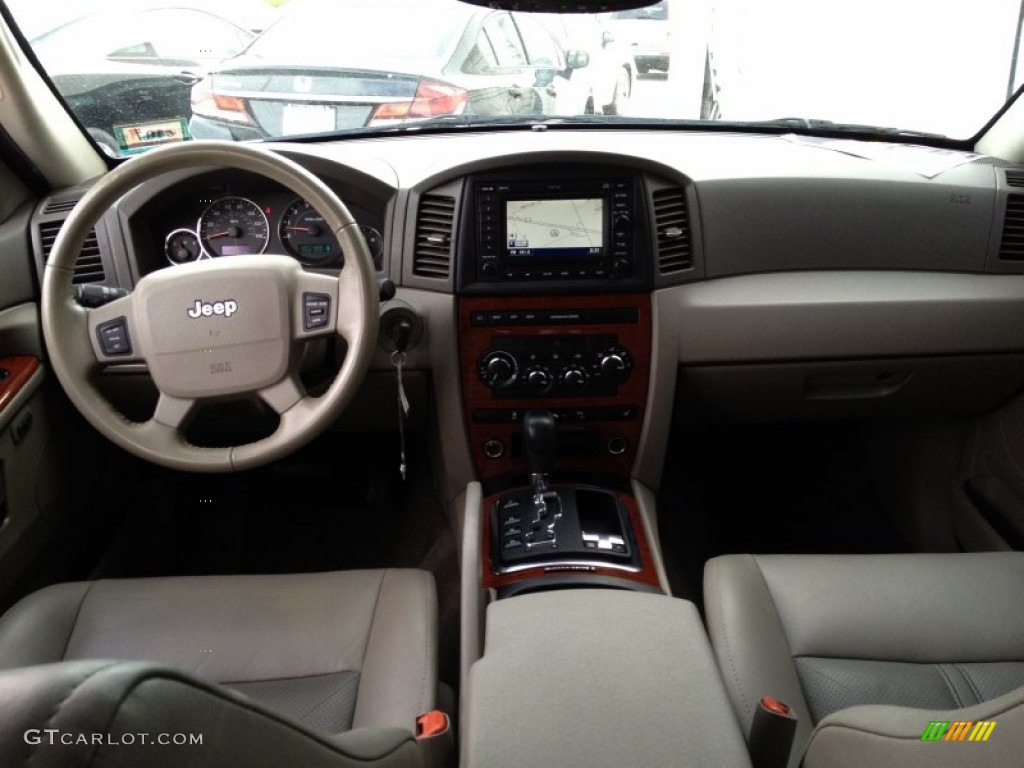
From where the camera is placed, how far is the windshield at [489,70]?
2059mm

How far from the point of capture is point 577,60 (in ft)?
7.38

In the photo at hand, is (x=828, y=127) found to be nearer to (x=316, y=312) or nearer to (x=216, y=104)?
(x=316, y=312)

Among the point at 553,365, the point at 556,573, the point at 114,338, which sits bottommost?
the point at 556,573

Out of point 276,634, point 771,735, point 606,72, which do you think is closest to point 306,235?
point 276,634

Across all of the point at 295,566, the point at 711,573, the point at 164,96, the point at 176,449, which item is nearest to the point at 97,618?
the point at 176,449

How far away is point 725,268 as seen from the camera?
1.88 m

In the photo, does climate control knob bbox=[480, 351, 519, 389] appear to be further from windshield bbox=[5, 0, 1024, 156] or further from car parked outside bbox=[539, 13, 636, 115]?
car parked outside bbox=[539, 13, 636, 115]

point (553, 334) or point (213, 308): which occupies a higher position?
point (213, 308)

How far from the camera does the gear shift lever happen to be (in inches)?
68.0

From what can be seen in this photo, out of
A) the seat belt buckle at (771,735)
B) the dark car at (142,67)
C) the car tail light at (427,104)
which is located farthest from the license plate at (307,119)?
the seat belt buckle at (771,735)

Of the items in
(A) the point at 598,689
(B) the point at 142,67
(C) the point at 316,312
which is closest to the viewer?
(A) the point at 598,689

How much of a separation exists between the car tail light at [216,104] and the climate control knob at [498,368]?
962 mm

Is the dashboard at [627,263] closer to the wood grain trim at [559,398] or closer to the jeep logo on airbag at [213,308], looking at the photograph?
the wood grain trim at [559,398]

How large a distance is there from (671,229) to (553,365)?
0.41 metres
